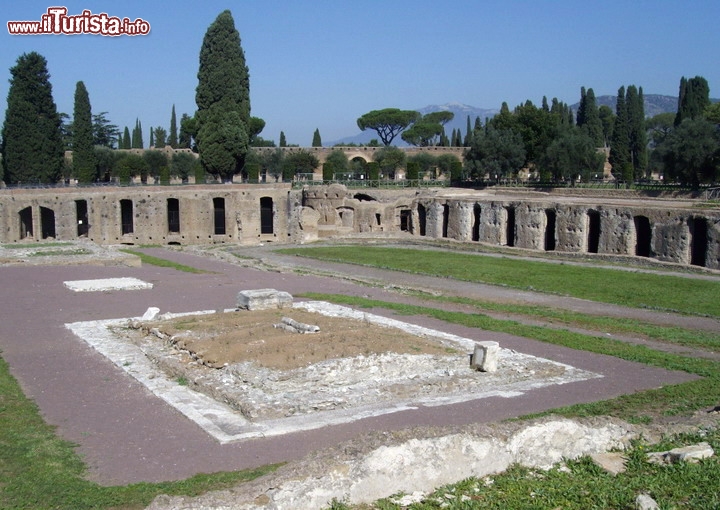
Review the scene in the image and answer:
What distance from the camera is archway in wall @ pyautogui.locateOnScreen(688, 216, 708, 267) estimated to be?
30.0m

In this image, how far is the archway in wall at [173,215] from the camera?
49.4 m

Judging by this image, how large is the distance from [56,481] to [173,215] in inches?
1668

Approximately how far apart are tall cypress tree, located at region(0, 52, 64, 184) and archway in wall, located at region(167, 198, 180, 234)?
25.4 ft

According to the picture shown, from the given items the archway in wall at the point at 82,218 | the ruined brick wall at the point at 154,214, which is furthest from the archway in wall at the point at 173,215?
the archway in wall at the point at 82,218

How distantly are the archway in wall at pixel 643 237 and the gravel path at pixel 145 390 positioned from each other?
12.1 m

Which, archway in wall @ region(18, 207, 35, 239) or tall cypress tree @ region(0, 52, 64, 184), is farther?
tall cypress tree @ region(0, 52, 64, 184)

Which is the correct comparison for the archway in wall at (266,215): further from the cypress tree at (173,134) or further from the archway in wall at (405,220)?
the cypress tree at (173,134)

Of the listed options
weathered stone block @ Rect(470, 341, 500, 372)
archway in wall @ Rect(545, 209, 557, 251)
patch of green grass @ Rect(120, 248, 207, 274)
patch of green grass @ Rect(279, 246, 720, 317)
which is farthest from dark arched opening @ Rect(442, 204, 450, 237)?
weathered stone block @ Rect(470, 341, 500, 372)

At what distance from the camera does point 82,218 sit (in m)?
48.3

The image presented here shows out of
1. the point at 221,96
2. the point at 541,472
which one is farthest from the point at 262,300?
the point at 221,96

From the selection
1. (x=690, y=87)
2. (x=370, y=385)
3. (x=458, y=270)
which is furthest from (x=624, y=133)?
(x=370, y=385)

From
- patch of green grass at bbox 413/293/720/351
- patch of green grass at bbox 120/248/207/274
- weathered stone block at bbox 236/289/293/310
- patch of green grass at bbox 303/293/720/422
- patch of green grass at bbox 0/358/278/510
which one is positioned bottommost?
patch of green grass at bbox 120/248/207/274

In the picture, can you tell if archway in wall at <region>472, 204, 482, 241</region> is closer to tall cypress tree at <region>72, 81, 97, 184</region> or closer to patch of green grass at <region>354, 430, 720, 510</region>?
tall cypress tree at <region>72, 81, 97, 184</region>

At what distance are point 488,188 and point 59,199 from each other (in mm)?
28706
